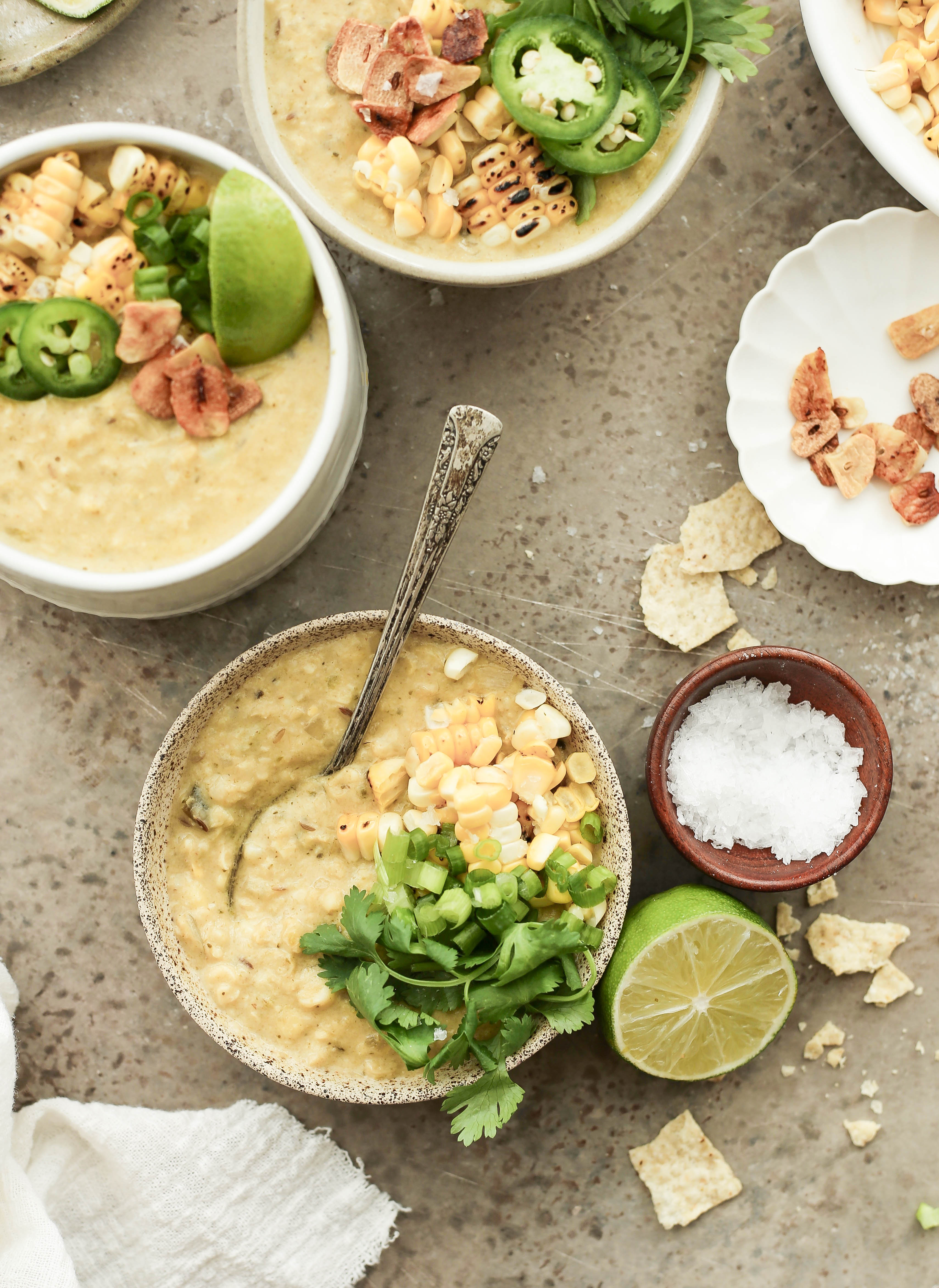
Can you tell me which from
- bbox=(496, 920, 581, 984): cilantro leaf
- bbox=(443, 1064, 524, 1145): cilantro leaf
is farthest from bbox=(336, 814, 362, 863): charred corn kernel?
bbox=(443, 1064, 524, 1145): cilantro leaf

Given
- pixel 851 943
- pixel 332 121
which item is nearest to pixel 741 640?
pixel 851 943

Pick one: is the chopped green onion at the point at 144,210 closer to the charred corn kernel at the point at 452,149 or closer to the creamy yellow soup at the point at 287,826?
the charred corn kernel at the point at 452,149

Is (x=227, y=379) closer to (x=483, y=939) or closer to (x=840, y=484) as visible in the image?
(x=483, y=939)

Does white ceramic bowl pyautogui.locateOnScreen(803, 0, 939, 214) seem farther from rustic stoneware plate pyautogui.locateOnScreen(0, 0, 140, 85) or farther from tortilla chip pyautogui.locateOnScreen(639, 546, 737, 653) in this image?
rustic stoneware plate pyautogui.locateOnScreen(0, 0, 140, 85)

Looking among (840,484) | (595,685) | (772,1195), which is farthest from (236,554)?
(772,1195)

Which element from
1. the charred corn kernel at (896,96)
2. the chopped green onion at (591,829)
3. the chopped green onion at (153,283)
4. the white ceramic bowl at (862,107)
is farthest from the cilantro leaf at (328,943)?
the charred corn kernel at (896,96)

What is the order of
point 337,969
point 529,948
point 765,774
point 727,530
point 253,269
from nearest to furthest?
point 253,269, point 529,948, point 337,969, point 765,774, point 727,530

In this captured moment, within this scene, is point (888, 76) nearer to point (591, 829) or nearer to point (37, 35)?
point (591, 829)
